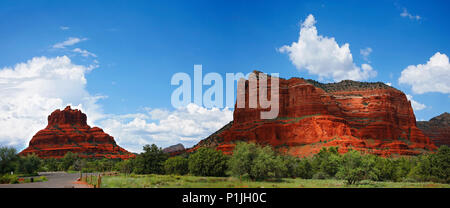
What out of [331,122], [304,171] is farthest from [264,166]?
[331,122]

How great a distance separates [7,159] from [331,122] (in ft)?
329

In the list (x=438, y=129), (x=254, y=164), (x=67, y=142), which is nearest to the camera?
(x=254, y=164)

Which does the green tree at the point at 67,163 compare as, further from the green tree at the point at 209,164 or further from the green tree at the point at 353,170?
the green tree at the point at 353,170

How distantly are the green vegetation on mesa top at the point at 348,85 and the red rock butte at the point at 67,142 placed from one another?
109278mm

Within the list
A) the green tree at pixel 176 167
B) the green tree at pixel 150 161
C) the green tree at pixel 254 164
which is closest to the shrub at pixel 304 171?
the green tree at pixel 254 164

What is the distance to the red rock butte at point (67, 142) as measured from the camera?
552ft

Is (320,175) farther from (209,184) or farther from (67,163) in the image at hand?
(67,163)

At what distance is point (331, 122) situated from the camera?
397 ft

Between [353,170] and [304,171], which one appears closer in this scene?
[353,170]
